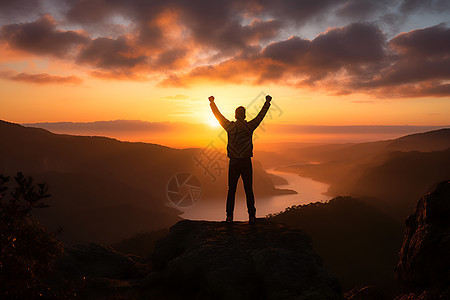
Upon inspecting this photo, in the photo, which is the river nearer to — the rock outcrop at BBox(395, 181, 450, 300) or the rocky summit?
the rock outcrop at BBox(395, 181, 450, 300)

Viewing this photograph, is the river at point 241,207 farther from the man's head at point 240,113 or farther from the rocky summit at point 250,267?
the man's head at point 240,113

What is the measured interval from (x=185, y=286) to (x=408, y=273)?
27.8 ft

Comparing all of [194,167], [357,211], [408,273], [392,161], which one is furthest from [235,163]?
[194,167]

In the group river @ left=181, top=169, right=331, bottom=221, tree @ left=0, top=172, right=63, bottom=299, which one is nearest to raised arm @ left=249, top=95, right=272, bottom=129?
tree @ left=0, top=172, right=63, bottom=299

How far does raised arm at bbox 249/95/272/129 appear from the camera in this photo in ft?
35.7

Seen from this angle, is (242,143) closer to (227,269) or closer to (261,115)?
(261,115)

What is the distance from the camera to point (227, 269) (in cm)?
847

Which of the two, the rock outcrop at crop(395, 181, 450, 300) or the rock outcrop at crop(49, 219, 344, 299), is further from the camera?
the rock outcrop at crop(395, 181, 450, 300)

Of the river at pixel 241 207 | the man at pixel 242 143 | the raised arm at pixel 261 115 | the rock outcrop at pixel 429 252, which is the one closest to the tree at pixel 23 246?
the man at pixel 242 143

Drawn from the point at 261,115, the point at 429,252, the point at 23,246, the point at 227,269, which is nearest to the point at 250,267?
the point at 227,269

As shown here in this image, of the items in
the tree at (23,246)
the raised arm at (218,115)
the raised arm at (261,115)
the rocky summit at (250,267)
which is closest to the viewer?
the tree at (23,246)

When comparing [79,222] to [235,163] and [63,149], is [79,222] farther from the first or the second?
[235,163]

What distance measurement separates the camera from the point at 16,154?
122312 millimetres

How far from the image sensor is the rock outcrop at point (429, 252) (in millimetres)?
9414
